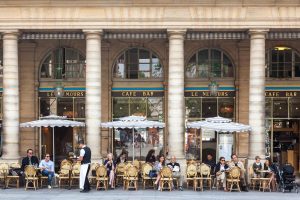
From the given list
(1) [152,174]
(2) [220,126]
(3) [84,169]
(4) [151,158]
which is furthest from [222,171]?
(3) [84,169]

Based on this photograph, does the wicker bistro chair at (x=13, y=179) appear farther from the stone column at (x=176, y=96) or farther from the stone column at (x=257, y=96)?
the stone column at (x=257, y=96)

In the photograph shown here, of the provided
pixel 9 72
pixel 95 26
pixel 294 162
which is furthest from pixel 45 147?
pixel 294 162

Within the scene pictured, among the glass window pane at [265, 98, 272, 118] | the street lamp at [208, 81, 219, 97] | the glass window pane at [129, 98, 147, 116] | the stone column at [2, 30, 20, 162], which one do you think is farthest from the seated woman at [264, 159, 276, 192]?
the stone column at [2, 30, 20, 162]

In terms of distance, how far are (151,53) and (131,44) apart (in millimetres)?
1167

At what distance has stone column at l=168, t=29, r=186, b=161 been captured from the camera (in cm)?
2400

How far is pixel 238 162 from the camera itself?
74.9 ft

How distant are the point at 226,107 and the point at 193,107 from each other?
175cm

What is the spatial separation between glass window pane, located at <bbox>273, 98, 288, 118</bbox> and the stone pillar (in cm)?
1001

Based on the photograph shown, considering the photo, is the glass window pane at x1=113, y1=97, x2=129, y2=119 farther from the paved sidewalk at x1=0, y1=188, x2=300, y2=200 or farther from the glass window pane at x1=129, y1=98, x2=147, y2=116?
the paved sidewalk at x1=0, y1=188, x2=300, y2=200

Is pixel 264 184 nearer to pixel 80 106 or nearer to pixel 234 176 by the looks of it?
pixel 234 176

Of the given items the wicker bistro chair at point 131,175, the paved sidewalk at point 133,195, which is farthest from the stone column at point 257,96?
the wicker bistro chair at point 131,175

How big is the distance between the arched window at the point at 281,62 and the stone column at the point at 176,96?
665 cm

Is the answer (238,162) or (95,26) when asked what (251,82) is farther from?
(95,26)

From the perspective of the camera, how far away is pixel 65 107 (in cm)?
2911
